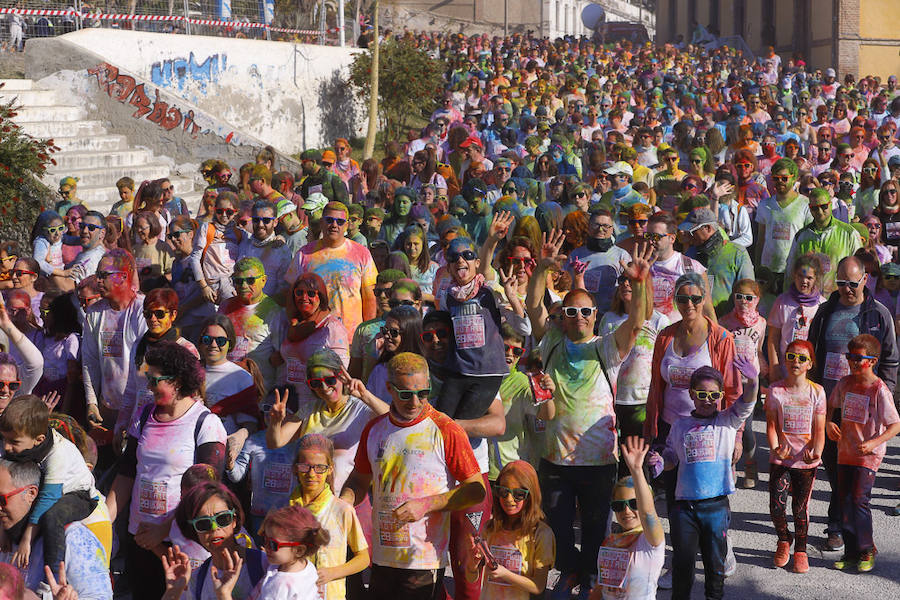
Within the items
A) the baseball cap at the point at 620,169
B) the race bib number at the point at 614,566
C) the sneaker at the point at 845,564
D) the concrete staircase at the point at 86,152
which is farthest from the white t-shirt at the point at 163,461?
the concrete staircase at the point at 86,152

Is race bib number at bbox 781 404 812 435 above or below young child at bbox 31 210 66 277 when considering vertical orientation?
below

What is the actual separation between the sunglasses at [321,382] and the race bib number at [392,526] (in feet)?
2.46

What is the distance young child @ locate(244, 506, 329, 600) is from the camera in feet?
15.5

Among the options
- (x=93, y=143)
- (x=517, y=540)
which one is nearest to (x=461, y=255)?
(x=517, y=540)

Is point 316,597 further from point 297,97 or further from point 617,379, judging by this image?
point 297,97

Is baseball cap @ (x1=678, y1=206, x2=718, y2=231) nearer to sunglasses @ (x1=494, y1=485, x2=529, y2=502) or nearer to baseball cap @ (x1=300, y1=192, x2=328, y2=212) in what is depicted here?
baseball cap @ (x1=300, y1=192, x2=328, y2=212)

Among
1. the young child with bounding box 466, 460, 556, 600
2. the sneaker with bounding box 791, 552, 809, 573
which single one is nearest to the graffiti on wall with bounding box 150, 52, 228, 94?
the sneaker with bounding box 791, 552, 809, 573

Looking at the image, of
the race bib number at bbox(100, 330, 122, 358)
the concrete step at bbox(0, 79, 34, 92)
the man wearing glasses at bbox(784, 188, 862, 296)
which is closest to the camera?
the race bib number at bbox(100, 330, 122, 358)

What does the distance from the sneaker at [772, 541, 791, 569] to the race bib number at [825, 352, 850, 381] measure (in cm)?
129

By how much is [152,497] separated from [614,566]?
2177mm

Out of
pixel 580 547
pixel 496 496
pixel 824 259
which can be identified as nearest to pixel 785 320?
pixel 824 259

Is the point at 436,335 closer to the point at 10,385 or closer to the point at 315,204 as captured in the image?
the point at 10,385

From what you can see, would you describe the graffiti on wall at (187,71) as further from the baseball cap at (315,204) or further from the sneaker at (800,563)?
the sneaker at (800,563)

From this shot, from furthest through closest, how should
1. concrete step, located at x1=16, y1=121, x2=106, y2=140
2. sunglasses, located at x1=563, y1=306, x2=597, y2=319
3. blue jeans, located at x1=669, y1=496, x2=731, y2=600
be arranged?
concrete step, located at x1=16, y1=121, x2=106, y2=140 → sunglasses, located at x1=563, y1=306, x2=597, y2=319 → blue jeans, located at x1=669, y1=496, x2=731, y2=600
